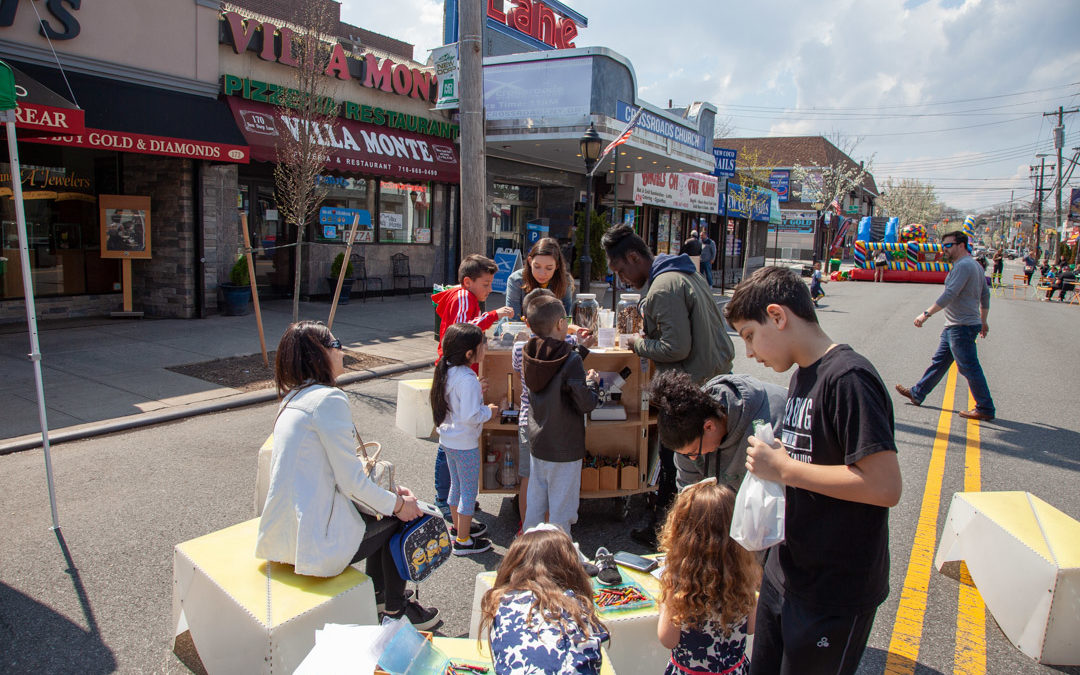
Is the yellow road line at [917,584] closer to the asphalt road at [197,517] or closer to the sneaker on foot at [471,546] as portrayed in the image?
the asphalt road at [197,517]

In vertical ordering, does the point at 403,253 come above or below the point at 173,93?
below

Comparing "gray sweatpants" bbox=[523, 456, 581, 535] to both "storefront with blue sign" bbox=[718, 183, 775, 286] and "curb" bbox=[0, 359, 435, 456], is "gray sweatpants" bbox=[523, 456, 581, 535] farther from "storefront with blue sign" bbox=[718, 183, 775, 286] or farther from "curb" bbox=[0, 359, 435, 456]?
"storefront with blue sign" bbox=[718, 183, 775, 286]

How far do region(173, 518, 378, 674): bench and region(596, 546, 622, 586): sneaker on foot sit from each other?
39.3 inches

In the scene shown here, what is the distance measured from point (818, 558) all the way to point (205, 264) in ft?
39.6

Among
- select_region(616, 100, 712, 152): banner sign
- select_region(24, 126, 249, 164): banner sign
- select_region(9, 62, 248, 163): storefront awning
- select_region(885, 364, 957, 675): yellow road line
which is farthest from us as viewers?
select_region(616, 100, 712, 152): banner sign

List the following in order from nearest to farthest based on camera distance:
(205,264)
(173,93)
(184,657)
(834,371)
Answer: (834,371)
(184,657)
(173,93)
(205,264)

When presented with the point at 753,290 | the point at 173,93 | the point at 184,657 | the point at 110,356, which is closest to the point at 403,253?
the point at 173,93

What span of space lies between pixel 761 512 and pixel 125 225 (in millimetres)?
12359

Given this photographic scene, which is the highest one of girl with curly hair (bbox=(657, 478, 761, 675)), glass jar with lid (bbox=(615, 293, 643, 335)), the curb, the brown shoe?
glass jar with lid (bbox=(615, 293, 643, 335))

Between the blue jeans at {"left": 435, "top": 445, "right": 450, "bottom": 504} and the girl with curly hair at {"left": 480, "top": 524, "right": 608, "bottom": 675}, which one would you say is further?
the blue jeans at {"left": 435, "top": 445, "right": 450, "bottom": 504}

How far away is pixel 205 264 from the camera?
11.9 meters

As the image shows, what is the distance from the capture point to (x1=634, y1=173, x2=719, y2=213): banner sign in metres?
23.6

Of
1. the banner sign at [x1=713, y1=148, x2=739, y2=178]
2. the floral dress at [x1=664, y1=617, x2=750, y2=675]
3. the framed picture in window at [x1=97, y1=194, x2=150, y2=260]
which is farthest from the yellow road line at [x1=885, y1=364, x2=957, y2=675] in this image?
the banner sign at [x1=713, y1=148, x2=739, y2=178]

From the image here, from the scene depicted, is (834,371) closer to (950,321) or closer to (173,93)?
(950,321)
